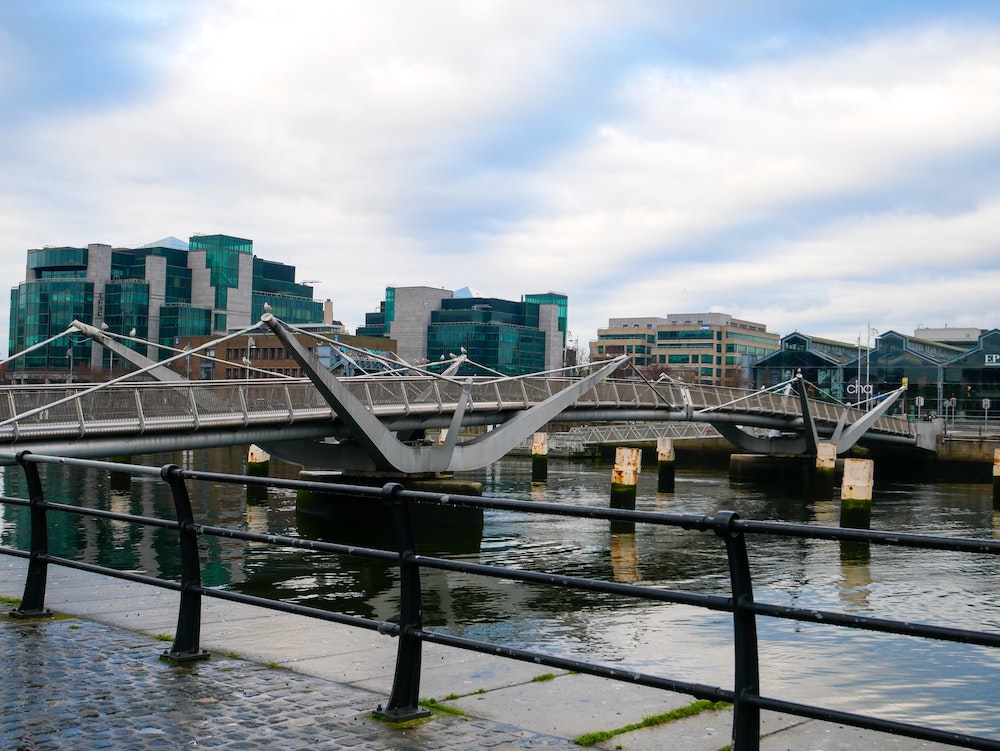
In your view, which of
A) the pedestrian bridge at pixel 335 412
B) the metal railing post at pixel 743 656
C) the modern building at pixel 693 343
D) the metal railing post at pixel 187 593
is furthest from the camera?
the modern building at pixel 693 343

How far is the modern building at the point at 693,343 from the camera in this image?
169375 mm

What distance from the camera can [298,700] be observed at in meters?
4.77

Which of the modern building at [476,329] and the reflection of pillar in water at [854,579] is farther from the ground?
the modern building at [476,329]

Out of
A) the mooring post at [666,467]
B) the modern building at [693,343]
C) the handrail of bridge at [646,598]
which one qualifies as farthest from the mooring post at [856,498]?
the modern building at [693,343]

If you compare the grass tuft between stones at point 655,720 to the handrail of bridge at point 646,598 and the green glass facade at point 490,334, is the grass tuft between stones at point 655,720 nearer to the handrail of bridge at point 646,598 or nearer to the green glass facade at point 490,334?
the handrail of bridge at point 646,598

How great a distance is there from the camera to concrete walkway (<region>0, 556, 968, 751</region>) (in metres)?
4.22

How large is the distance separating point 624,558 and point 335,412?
8.52m

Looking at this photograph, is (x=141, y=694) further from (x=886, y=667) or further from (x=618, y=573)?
(x=618, y=573)

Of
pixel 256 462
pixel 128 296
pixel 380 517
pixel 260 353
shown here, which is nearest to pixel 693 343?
pixel 260 353

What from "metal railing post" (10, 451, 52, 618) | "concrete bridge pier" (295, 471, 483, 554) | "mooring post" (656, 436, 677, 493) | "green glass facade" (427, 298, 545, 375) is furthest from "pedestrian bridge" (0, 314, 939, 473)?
"green glass facade" (427, 298, 545, 375)

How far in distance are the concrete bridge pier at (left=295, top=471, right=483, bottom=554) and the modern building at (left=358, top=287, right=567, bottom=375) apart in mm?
116938

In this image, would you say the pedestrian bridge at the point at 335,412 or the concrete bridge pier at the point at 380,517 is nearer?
the pedestrian bridge at the point at 335,412

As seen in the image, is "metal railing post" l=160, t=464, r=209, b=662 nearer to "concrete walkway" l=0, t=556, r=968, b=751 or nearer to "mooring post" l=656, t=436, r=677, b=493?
"concrete walkway" l=0, t=556, r=968, b=751

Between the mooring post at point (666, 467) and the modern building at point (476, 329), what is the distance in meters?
99.8
